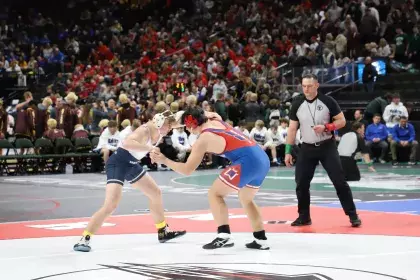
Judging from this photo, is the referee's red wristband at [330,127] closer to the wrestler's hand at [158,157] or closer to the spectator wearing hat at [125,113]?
the wrestler's hand at [158,157]

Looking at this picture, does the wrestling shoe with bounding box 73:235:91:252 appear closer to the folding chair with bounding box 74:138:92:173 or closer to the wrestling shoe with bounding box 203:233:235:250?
the wrestling shoe with bounding box 203:233:235:250

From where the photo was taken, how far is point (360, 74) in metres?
25.8

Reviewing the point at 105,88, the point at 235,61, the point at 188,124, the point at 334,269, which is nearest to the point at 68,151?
the point at 105,88

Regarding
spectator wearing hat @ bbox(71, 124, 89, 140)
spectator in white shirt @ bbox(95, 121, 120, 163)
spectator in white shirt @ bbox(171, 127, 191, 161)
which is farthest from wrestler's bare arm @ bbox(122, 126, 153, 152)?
spectator wearing hat @ bbox(71, 124, 89, 140)

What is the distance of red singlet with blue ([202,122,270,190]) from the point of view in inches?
334

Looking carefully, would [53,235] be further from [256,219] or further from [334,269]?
[334,269]

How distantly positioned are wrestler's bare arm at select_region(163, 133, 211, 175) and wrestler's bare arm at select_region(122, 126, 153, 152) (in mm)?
534

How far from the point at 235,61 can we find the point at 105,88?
173 inches

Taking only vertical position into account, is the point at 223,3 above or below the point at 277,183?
above

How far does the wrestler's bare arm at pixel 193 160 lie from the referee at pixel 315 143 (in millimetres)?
2250

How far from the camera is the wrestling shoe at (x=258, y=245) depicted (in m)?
8.48

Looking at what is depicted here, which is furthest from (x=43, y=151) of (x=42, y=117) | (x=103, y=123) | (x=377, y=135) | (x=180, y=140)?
(x=377, y=135)

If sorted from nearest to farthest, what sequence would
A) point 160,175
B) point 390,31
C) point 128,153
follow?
point 128,153 → point 160,175 → point 390,31

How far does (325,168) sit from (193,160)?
2.60m
